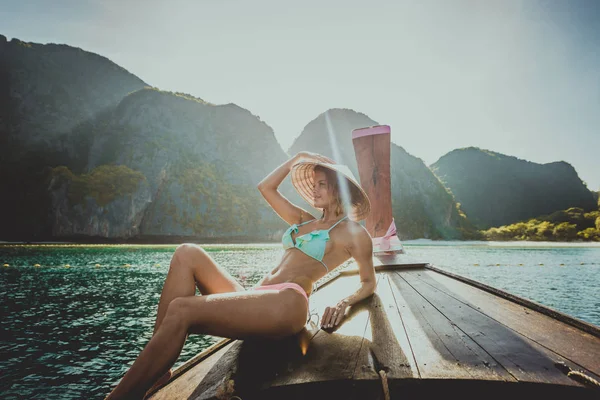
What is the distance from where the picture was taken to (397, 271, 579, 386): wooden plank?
1.34 m

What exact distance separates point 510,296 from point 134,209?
77.1m

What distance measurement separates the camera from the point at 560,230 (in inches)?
2635

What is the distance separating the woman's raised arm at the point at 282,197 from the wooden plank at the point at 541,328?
172 cm

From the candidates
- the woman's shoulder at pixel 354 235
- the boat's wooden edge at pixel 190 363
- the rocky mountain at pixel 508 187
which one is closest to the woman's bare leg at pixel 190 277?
the boat's wooden edge at pixel 190 363

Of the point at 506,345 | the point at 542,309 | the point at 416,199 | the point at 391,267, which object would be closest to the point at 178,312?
the point at 506,345

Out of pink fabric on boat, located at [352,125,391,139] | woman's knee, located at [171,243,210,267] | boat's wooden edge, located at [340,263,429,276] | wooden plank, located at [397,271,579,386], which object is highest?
pink fabric on boat, located at [352,125,391,139]

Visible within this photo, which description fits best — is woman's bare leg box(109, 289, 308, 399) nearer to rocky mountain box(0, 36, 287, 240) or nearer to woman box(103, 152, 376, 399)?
woman box(103, 152, 376, 399)

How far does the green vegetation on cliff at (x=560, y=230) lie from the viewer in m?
64.7

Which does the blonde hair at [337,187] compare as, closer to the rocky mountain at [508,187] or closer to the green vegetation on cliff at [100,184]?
the green vegetation on cliff at [100,184]

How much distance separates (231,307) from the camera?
1.67 meters

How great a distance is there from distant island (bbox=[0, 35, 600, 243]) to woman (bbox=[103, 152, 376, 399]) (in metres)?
72.2

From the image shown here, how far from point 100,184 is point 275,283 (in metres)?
80.8

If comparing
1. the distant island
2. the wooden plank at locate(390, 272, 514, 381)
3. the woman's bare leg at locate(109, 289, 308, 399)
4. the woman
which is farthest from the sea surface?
the distant island

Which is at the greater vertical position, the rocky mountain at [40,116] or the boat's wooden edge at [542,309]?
the rocky mountain at [40,116]
